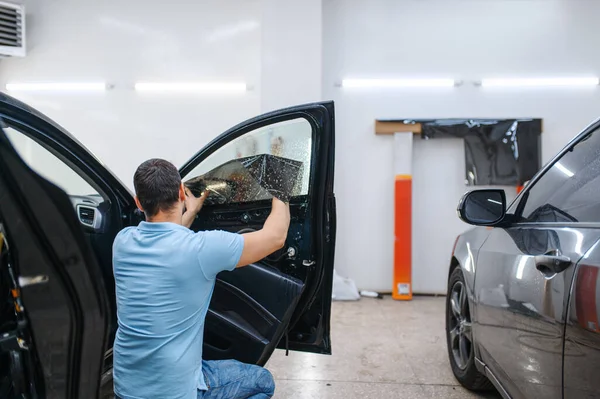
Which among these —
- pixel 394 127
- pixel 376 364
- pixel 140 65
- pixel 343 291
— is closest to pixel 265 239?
pixel 376 364

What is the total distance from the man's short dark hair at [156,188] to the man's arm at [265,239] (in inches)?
11.7

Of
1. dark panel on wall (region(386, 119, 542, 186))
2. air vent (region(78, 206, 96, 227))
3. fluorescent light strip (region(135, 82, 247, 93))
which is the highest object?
fluorescent light strip (region(135, 82, 247, 93))

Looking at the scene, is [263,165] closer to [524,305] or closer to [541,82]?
[524,305]

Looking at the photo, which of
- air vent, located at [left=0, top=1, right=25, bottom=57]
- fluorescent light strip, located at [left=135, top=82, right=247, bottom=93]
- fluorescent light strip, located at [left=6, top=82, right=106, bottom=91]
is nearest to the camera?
air vent, located at [left=0, top=1, right=25, bottom=57]

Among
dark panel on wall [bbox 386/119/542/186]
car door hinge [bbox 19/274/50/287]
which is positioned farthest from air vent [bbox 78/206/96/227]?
dark panel on wall [bbox 386/119/542/186]

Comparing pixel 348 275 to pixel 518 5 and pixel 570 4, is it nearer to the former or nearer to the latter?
pixel 518 5

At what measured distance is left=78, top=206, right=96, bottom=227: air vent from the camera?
7.90 ft

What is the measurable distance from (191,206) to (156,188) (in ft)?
2.33

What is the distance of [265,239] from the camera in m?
1.70

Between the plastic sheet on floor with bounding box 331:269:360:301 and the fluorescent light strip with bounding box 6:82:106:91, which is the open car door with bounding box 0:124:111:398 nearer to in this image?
the plastic sheet on floor with bounding box 331:269:360:301

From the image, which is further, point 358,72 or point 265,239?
point 358,72

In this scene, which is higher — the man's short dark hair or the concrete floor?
the man's short dark hair

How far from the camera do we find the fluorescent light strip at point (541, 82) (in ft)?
19.9

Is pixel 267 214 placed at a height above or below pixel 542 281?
above
